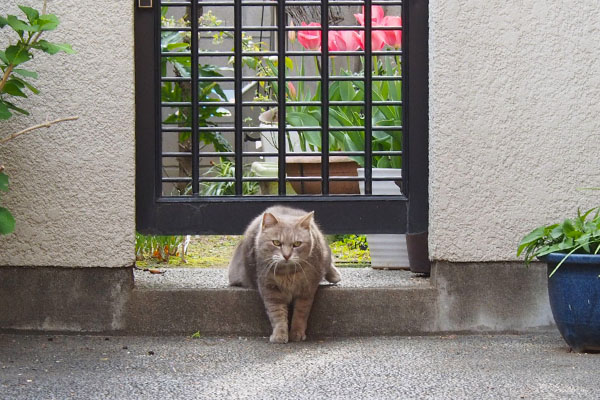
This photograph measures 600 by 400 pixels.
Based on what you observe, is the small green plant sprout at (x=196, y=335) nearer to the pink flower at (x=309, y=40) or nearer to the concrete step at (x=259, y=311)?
the concrete step at (x=259, y=311)

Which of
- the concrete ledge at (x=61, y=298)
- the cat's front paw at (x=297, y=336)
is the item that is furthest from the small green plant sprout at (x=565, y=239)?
the concrete ledge at (x=61, y=298)

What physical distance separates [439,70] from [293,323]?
1.32m

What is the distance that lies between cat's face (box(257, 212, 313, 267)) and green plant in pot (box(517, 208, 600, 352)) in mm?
938

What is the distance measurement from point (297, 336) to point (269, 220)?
54 centimetres

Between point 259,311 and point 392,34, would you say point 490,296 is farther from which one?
point 392,34

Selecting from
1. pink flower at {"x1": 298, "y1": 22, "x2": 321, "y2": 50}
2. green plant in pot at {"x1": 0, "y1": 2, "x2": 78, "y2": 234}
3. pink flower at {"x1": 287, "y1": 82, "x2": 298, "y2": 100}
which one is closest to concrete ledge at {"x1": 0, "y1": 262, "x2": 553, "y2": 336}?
green plant in pot at {"x1": 0, "y1": 2, "x2": 78, "y2": 234}

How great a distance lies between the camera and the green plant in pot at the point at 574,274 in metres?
3.37

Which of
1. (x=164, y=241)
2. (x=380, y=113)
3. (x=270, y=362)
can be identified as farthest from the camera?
(x=164, y=241)

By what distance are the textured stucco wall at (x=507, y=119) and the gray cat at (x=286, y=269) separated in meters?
0.58

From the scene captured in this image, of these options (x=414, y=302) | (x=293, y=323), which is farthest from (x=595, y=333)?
(x=293, y=323)

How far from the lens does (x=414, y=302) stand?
152 inches

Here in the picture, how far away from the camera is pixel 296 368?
3.23 m

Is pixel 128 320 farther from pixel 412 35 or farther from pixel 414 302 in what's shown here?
pixel 412 35

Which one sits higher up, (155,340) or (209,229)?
(209,229)
